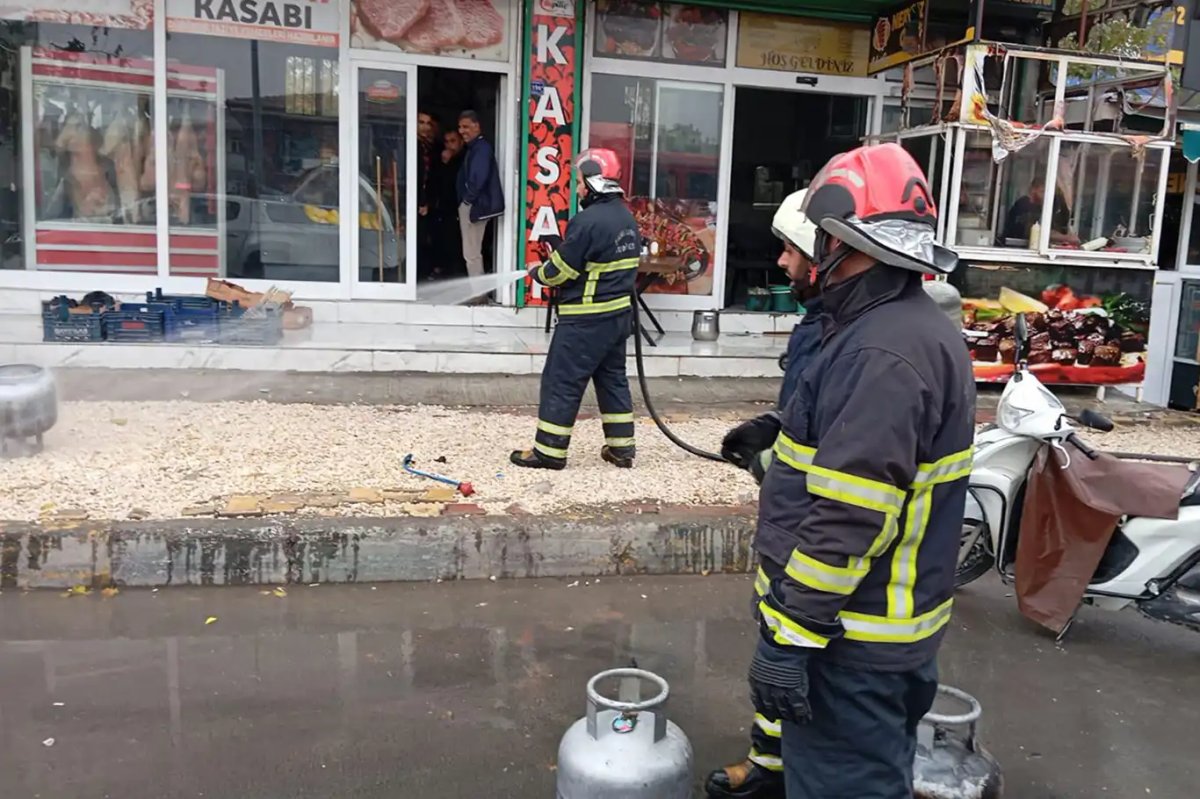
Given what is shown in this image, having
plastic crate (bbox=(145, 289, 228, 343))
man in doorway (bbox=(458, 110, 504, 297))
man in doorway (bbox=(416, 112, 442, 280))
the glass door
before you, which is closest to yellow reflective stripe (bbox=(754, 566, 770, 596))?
plastic crate (bbox=(145, 289, 228, 343))

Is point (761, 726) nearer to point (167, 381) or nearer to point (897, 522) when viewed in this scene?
point (897, 522)

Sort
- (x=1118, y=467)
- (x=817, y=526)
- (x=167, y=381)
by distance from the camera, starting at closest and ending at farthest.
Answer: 1. (x=817, y=526)
2. (x=1118, y=467)
3. (x=167, y=381)

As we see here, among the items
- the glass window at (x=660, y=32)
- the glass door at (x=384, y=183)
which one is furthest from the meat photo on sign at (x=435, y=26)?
the glass window at (x=660, y=32)

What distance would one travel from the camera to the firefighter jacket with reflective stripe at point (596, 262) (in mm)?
5789

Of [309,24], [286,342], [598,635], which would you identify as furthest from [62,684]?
[309,24]

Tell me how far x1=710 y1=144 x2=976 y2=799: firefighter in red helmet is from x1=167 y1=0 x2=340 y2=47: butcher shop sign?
9.00 meters

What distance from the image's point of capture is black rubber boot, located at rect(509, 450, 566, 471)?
618 cm

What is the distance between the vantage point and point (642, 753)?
9.04 feet

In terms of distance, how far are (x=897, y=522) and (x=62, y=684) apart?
322cm

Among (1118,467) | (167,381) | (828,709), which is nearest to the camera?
(828,709)

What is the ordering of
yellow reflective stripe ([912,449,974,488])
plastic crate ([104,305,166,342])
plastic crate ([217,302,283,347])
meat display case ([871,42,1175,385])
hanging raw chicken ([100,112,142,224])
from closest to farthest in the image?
yellow reflective stripe ([912,449,974,488]) < plastic crate ([104,305,166,342]) < plastic crate ([217,302,283,347]) < meat display case ([871,42,1175,385]) < hanging raw chicken ([100,112,142,224])

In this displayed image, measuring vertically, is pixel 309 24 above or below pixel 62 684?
above

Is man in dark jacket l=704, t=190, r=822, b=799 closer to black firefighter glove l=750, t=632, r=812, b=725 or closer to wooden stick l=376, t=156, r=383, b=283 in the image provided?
black firefighter glove l=750, t=632, r=812, b=725

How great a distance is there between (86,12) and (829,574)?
33.3 ft
